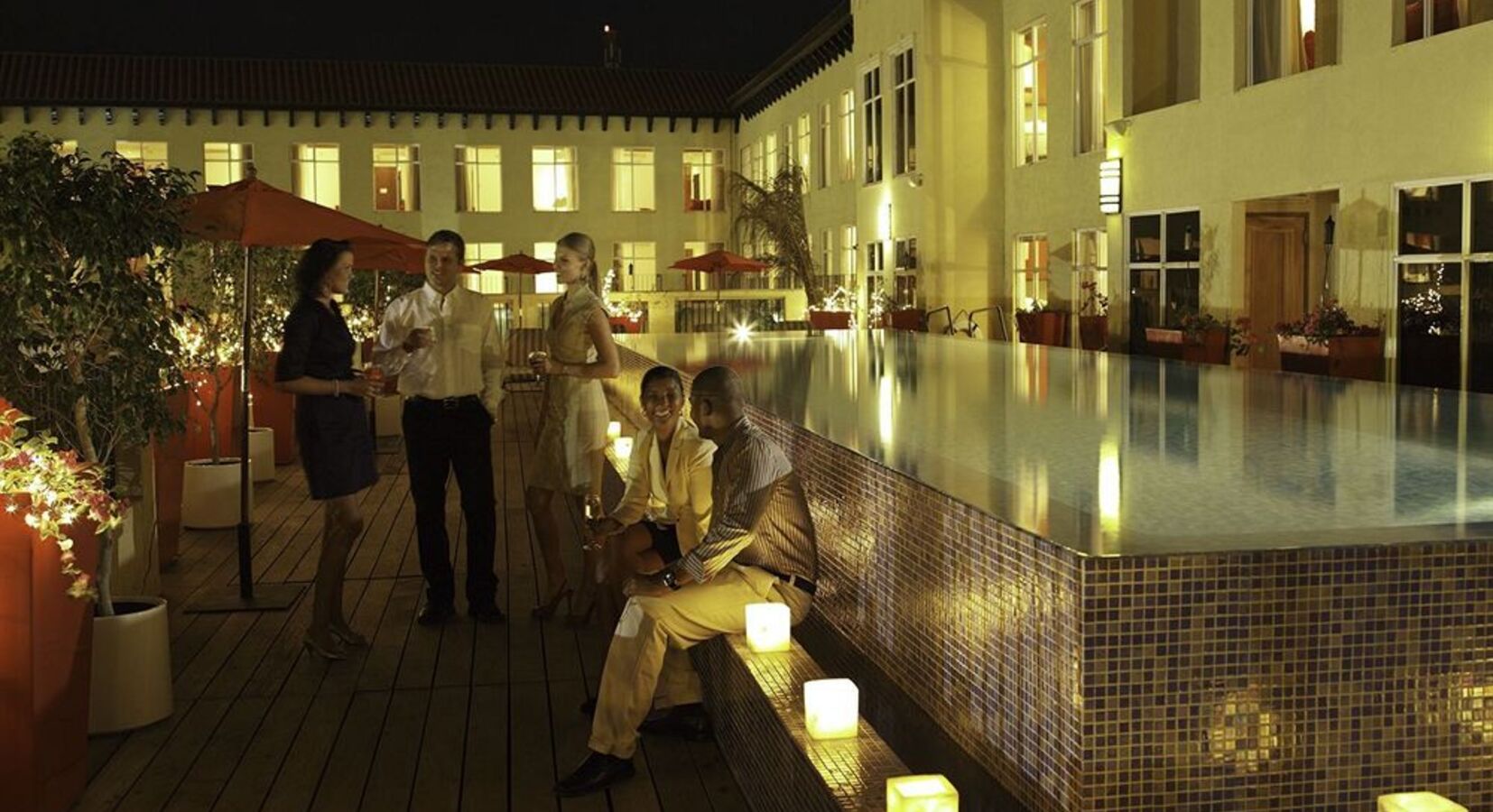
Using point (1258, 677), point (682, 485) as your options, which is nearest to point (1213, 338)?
point (682, 485)

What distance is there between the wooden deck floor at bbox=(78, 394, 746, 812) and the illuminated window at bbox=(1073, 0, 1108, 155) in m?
13.4

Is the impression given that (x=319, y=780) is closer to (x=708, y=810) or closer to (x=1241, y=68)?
(x=708, y=810)

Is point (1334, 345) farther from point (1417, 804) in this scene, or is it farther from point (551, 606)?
point (1417, 804)

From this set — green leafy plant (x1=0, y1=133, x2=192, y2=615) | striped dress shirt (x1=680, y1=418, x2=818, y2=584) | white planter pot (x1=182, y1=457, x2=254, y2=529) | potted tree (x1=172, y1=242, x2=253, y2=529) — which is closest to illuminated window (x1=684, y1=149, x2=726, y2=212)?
potted tree (x1=172, y1=242, x2=253, y2=529)

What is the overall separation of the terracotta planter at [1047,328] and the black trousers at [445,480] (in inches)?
528

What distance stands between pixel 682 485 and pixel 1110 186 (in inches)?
539

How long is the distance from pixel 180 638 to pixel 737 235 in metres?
33.3

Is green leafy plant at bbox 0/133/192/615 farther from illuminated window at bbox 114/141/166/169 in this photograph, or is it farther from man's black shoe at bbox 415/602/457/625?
illuminated window at bbox 114/141/166/169

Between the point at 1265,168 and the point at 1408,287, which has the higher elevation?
the point at 1265,168

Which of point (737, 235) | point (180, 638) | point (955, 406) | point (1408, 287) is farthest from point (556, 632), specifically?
point (737, 235)

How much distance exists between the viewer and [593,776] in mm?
4645

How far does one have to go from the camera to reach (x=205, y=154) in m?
36.6

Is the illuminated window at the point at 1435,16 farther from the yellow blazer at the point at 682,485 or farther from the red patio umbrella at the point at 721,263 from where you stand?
the red patio umbrella at the point at 721,263

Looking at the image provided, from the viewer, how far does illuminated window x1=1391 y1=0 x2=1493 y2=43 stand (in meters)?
11.7
